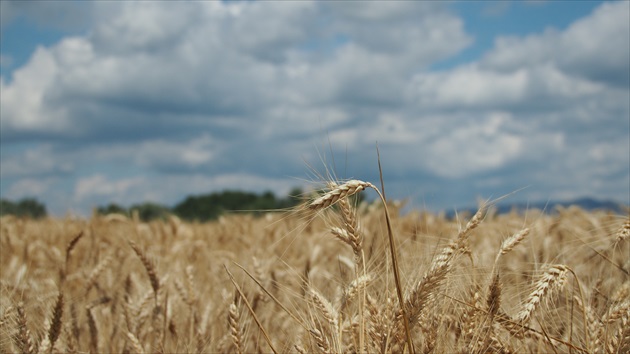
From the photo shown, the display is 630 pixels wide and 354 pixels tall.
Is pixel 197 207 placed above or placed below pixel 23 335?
below

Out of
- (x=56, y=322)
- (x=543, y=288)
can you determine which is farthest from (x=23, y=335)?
(x=543, y=288)

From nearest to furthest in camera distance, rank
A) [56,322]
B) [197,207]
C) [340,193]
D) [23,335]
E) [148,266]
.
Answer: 1. [340,193]
2. [23,335]
3. [56,322]
4. [148,266]
5. [197,207]

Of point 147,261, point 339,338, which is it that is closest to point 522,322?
point 339,338

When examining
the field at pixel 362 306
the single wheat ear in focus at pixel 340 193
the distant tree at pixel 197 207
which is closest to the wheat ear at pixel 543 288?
the field at pixel 362 306

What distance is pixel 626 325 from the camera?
1.72m

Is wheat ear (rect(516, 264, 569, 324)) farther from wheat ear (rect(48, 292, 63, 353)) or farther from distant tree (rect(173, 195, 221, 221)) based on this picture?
distant tree (rect(173, 195, 221, 221))

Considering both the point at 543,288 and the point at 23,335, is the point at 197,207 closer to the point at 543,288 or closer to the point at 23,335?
the point at 23,335

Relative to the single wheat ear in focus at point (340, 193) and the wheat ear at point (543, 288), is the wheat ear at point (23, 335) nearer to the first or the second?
the single wheat ear in focus at point (340, 193)

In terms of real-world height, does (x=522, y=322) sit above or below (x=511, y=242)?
below

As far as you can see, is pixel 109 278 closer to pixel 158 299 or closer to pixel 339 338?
pixel 158 299

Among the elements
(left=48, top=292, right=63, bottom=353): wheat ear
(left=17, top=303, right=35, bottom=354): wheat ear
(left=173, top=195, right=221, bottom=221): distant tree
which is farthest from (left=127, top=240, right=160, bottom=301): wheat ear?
(left=173, top=195, right=221, bottom=221): distant tree

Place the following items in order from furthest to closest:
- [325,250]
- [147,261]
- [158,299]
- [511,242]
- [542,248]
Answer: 1. [325,250]
2. [542,248]
3. [158,299]
4. [147,261]
5. [511,242]

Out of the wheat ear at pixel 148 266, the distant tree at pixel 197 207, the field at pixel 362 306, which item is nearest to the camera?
the field at pixel 362 306

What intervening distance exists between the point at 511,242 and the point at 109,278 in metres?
3.14
